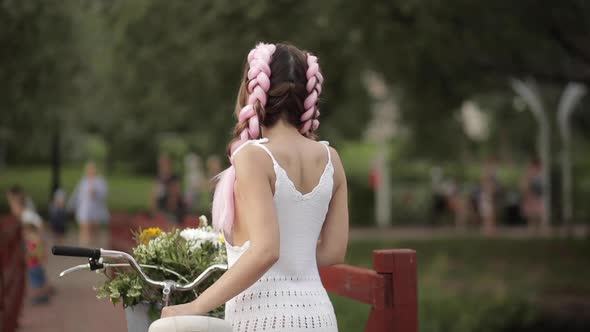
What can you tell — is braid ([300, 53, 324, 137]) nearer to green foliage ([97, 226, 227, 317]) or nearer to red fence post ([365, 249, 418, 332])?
green foliage ([97, 226, 227, 317])

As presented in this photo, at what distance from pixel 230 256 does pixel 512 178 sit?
5217cm

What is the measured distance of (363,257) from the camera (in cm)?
2398

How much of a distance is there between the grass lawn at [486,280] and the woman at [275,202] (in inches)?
353

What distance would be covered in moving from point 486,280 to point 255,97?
1653 centimetres

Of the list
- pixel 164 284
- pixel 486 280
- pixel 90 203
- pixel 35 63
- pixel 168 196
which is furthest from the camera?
pixel 90 203

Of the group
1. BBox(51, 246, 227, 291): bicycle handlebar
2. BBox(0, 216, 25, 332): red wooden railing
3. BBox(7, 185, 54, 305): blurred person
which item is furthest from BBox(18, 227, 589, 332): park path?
BBox(51, 246, 227, 291): bicycle handlebar

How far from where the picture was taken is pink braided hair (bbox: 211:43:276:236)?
4156 mm

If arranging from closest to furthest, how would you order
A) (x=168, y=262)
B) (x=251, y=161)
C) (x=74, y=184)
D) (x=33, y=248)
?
(x=251, y=161) → (x=168, y=262) → (x=33, y=248) → (x=74, y=184)

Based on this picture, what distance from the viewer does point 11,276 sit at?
37.3ft

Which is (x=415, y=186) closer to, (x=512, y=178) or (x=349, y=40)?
(x=512, y=178)

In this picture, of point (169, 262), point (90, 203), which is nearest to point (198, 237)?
point (169, 262)

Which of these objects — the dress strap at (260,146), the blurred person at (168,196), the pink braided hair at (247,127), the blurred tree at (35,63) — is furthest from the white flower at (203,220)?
the blurred tree at (35,63)

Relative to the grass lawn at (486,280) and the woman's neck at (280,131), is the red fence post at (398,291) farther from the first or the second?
the grass lawn at (486,280)

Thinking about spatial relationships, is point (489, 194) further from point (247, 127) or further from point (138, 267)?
point (247, 127)
